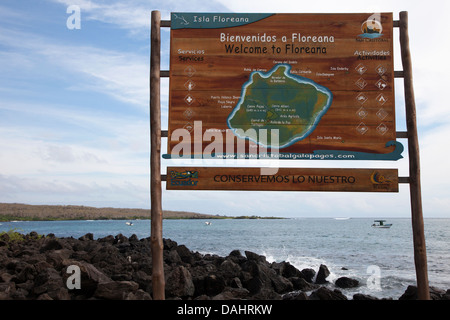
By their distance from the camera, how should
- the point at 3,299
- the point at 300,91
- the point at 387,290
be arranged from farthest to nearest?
the point at 387,290, the point at 300,91, the point at 3,299

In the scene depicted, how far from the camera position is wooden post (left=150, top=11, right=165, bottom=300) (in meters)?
7.42

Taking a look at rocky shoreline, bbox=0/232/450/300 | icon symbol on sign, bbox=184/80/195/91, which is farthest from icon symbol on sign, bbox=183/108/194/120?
rocky shoreline, bbox=0/232/450/300

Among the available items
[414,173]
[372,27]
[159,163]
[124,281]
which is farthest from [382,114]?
[124,281]

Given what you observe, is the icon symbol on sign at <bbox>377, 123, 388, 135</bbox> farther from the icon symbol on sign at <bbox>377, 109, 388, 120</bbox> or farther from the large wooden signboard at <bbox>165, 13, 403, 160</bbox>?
the icon symbol on sign at <bbox>377, 109, 388, 120</bbox>

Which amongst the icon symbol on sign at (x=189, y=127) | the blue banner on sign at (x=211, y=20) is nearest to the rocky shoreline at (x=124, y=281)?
the icon symbol on sign at (x=189, y=127)

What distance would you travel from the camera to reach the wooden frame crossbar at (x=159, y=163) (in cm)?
745

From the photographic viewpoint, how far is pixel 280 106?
323 inches

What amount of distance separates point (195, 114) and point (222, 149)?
88cm

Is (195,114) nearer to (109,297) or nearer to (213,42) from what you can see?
(213,42)

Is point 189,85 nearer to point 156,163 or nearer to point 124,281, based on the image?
point 156,163

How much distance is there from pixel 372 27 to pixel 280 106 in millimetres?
2531

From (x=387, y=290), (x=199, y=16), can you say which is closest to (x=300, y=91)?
(x=199, y=16)

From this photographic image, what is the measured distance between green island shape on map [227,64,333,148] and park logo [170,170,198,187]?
120 cm
